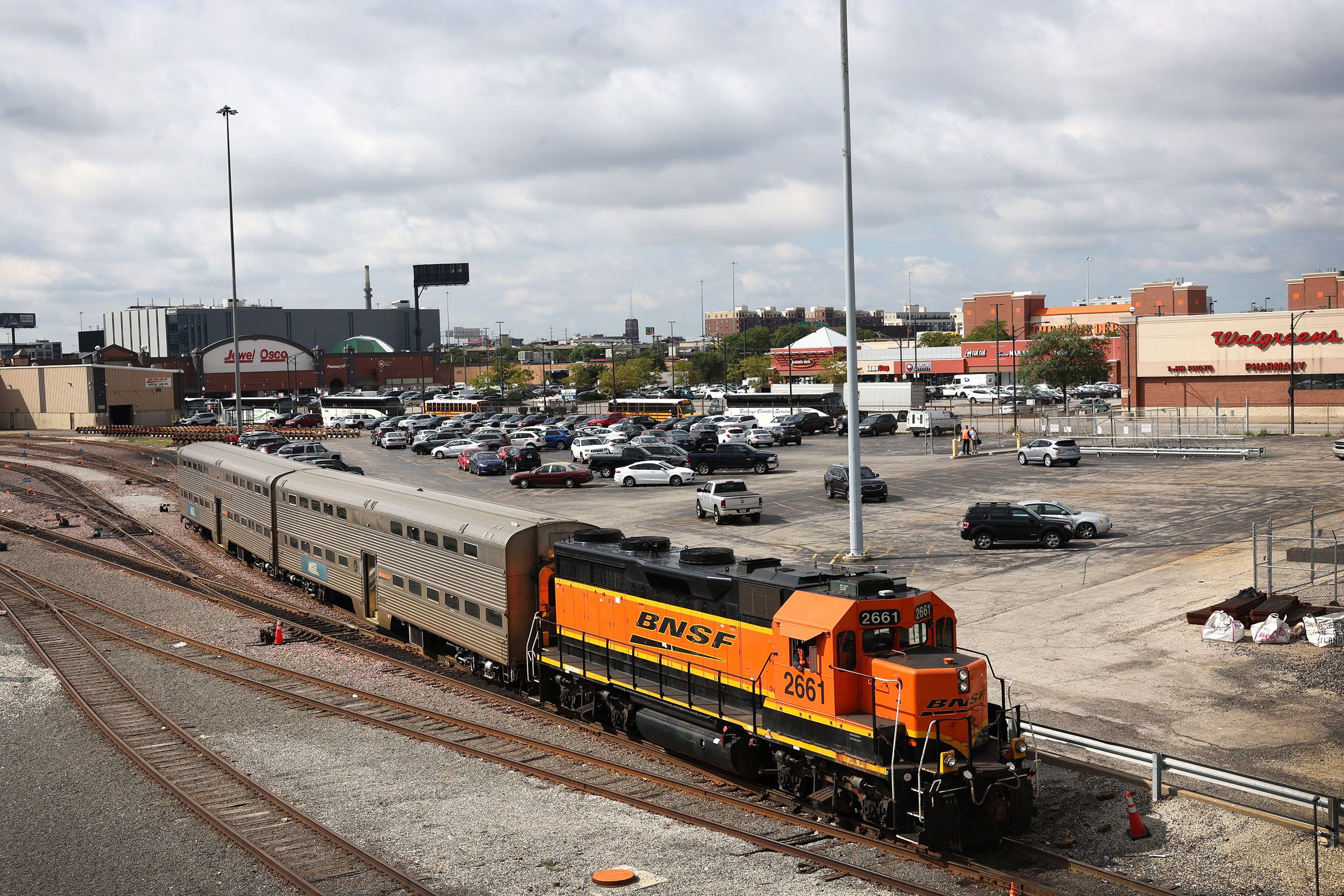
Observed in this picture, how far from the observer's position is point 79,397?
10169 cm

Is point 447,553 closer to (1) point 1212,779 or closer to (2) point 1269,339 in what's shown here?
(1) point 1212,779

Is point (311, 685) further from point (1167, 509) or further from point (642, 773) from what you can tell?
point (1167, 509)

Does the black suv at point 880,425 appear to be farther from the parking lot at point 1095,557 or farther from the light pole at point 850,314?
the light pole at point 850,314

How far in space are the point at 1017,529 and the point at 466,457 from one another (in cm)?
3806

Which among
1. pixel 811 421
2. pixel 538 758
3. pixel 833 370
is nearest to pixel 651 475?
pixel 811 421

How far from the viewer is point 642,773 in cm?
1705

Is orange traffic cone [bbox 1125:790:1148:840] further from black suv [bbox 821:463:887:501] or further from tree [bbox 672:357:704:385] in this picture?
tree [bbox 672:357:704:385]

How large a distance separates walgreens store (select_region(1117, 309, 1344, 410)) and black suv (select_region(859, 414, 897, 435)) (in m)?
22.6

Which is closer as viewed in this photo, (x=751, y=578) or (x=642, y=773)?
(x=751, y=578)

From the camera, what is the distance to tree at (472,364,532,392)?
159m

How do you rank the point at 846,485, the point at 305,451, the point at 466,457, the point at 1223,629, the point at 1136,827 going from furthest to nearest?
1. the point at 466,457
2. the point at 305,451
3. the point at 846,485
4. the point at 1223,629
5. the point at 1136,827

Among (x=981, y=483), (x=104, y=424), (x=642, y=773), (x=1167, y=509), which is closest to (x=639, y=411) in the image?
(x=104, y=424)

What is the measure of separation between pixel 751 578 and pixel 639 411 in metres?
93.7

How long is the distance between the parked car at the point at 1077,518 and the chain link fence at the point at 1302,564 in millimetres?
5143
